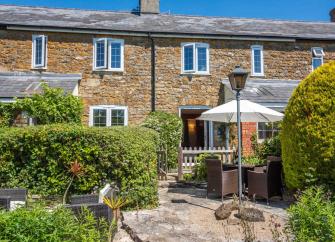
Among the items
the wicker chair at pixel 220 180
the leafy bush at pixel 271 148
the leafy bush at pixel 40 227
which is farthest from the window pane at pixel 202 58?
the leafy bush at pixel 40 227

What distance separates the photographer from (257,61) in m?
17.0

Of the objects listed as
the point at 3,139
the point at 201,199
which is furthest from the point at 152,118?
the point at 3,139

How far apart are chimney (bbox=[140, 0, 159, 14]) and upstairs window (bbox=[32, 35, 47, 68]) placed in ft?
20.9

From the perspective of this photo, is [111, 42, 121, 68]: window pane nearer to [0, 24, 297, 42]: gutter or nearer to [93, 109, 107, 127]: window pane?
→ [0, 24, 297, 42]: gutter

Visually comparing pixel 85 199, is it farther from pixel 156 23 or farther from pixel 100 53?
pixel 156 23

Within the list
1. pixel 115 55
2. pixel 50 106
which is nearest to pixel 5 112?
pixel 50 106

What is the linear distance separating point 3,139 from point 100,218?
3841mm

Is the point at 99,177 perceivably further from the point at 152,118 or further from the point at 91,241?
the point at 152,118

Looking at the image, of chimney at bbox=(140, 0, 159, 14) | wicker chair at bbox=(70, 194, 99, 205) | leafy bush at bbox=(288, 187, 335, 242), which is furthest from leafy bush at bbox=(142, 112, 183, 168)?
leafy bush at bbox=(288, 187, 335, 242)

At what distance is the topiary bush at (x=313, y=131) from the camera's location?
6.74m

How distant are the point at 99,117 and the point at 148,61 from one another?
3.67 meters

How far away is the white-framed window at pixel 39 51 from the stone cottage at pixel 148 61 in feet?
0.15

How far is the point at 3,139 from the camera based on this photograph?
7.24m

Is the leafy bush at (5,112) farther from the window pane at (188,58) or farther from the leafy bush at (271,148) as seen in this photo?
the leafy bush at (271,148)
